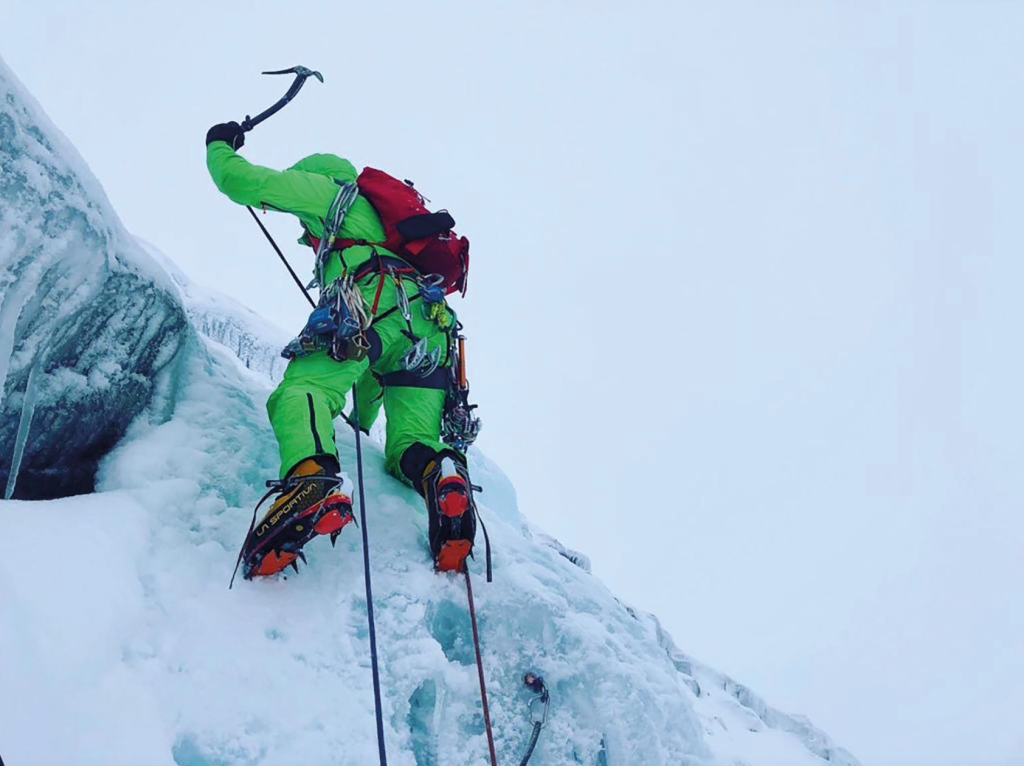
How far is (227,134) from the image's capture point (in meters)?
4.33

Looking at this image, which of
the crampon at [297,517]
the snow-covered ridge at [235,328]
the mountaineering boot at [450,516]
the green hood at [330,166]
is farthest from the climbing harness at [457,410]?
the snow-covered ridge at [235,328]

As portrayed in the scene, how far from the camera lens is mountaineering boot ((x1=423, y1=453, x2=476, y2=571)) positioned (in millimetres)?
3615

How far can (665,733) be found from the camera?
13.1 feet

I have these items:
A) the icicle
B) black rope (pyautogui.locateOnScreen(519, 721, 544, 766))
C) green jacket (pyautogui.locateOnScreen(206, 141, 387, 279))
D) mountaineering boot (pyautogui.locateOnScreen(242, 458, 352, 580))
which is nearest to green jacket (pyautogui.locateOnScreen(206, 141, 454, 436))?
green jacket (pyautogui.locateOnScreen(206, 141, 387, 279))

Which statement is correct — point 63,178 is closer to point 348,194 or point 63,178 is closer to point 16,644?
point 348,194

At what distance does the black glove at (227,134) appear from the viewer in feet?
14.1

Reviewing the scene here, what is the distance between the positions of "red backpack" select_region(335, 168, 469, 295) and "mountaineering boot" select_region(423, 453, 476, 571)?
114cm

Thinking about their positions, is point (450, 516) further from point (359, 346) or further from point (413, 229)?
point (413, 229)

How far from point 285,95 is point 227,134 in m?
0.54

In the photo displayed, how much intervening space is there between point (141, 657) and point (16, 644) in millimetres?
433

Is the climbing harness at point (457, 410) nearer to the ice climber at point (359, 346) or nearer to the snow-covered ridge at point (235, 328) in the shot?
the ice climber at point (359, 346)

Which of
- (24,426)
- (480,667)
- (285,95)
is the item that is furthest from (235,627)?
(285,95)

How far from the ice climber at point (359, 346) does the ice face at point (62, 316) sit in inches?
28.6

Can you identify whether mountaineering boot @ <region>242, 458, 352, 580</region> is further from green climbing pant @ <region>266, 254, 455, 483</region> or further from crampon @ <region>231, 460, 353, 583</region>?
green climbing pant @ <region>266, 254, 455, 483</region>
